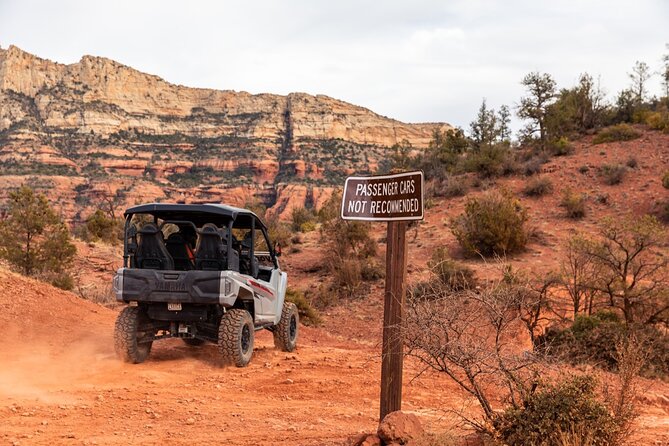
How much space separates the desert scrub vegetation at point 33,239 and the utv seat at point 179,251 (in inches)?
418

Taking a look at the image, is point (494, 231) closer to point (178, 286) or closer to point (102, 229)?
point (178, 286)

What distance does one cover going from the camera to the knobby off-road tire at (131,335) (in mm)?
8828

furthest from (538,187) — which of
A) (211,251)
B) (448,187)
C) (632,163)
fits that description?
(211,251)

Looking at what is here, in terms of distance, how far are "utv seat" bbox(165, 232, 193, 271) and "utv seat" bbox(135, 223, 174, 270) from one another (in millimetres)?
661

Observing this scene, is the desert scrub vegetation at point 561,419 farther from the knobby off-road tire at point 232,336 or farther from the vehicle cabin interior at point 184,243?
the vehicle cabin interior at point 184,243

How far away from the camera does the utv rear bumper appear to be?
848 centimetres

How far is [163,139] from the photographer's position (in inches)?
3866

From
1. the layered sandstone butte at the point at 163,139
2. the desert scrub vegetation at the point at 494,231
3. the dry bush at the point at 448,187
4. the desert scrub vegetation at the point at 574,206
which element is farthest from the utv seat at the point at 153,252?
the layered sandstone butte at the point at 163,139

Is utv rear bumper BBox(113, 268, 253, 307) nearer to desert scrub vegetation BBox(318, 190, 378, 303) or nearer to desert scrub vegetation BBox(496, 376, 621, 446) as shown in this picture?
desert scrub vegetation BBox(496, 376, 621, 446)

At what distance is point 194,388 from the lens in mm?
7758

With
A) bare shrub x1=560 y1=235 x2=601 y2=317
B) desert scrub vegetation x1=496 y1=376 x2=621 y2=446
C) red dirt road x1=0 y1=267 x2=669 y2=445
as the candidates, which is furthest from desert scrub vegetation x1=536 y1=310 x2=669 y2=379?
desert scrub vegetation x1=496 y1=376 x2=621 y2=446

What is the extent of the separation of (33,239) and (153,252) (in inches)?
551

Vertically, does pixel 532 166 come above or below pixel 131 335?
above

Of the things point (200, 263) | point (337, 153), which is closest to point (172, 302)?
point (200, 263)
